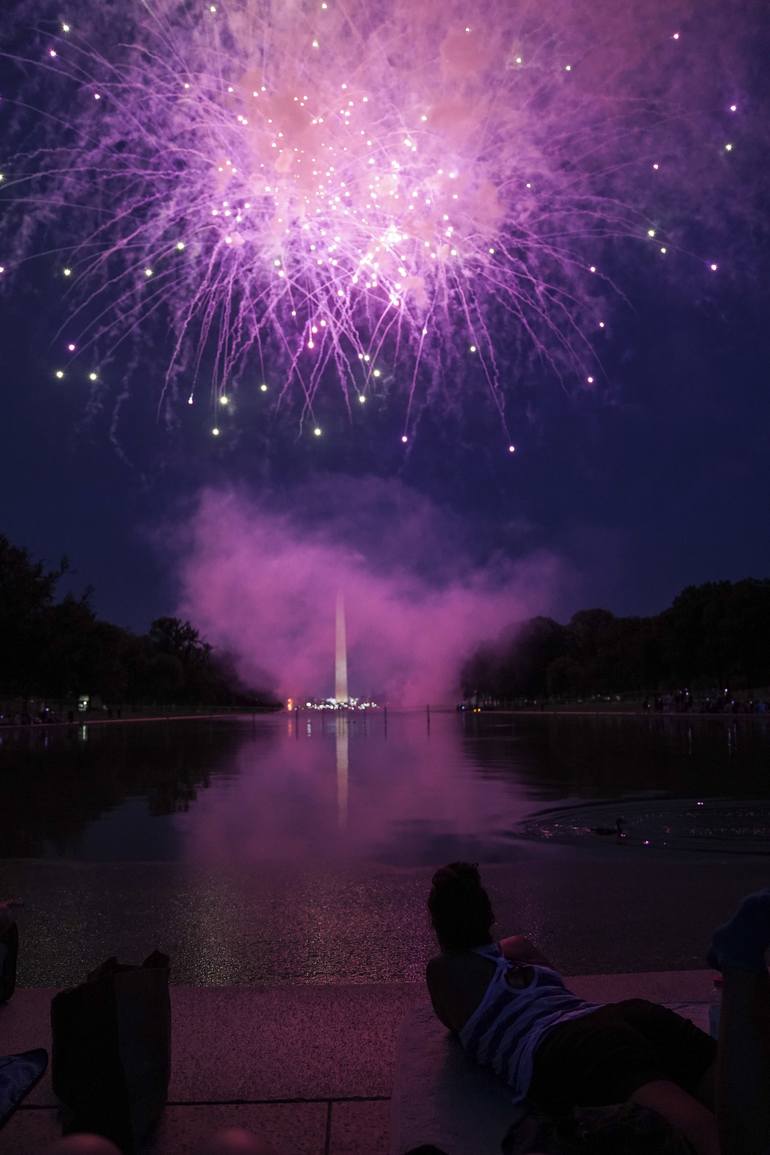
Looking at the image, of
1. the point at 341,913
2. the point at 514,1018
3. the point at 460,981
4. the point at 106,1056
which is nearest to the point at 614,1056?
the point at 514,1018

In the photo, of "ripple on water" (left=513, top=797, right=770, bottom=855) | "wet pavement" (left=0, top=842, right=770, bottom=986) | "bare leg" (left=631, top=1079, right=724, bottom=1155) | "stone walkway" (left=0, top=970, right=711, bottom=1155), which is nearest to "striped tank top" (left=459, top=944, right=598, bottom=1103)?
"bare leg" (left=631, top=1079, right=724, bottom=1155)

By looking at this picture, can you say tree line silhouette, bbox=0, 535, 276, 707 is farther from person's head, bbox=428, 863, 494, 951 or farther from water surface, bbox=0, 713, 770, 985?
person's head, bbox=428, 863, 494, 951

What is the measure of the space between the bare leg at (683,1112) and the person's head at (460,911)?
2.68ft

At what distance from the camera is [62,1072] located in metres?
3.27

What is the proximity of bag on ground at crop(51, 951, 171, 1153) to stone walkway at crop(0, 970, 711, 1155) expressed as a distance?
0.43 feet

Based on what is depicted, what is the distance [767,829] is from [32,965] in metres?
8.40

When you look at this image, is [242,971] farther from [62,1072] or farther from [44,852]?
[44,852]

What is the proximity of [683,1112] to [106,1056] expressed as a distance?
190 cm

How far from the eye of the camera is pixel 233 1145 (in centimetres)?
227

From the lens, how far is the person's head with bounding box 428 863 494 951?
10.8 feet

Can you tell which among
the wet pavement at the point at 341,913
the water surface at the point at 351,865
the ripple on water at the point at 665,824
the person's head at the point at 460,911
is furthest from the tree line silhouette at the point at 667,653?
the person's head at the point at 460,911

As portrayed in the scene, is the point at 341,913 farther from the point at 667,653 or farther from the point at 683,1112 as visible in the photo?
the point at 667,653

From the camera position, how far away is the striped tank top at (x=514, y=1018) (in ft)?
9.64

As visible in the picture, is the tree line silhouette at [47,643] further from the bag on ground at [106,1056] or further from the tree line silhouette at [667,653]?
the bag on ground at [106,1056]
